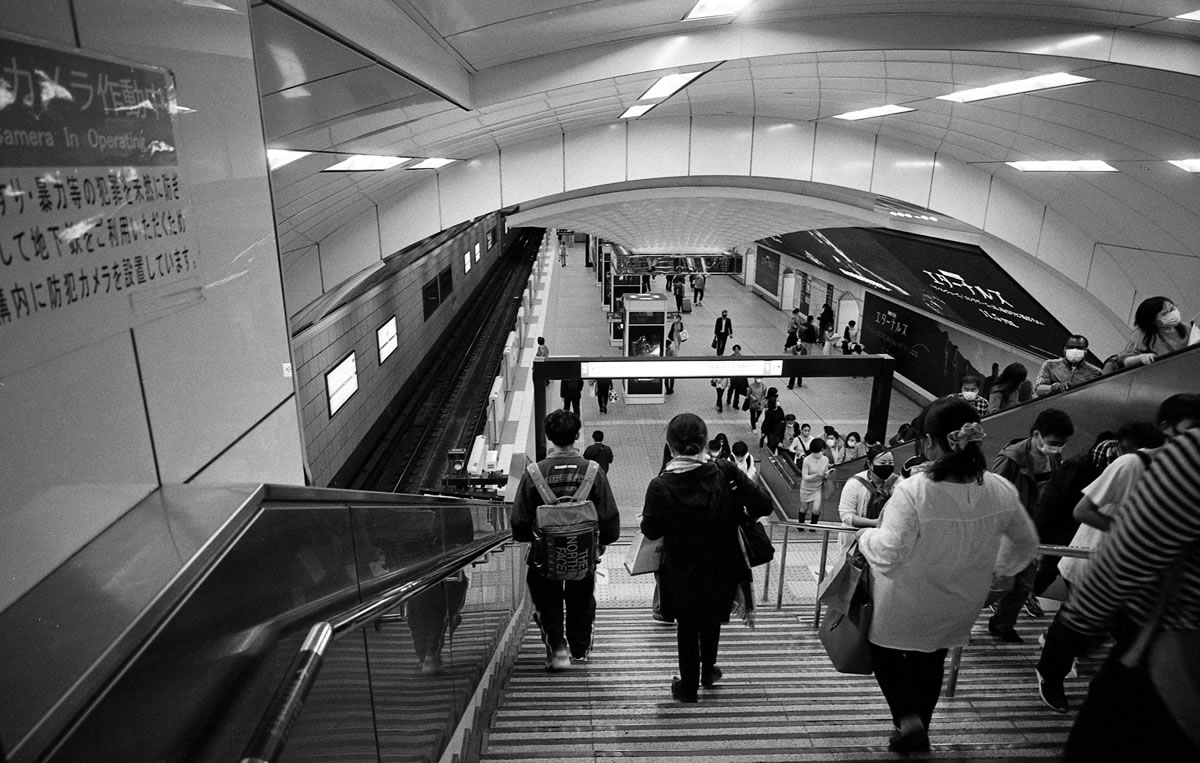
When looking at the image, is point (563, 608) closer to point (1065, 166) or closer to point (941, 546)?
point (941, 546)

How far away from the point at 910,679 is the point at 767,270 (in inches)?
1115

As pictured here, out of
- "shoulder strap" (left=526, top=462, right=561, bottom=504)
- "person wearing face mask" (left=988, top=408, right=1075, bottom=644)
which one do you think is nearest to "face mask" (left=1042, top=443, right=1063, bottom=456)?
"person wearing face mask" (left=988, top=408, right=1075, bottom=644)

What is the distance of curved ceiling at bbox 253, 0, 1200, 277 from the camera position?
3740 mm

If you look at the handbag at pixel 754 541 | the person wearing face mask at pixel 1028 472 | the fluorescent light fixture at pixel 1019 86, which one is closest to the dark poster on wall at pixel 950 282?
the fluorescent light fixture at pixel 1019 86

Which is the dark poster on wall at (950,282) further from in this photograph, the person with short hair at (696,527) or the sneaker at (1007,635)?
the person with short hair at (696,527)

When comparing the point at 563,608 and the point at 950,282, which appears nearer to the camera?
the point at 563,608

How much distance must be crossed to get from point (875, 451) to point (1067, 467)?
2746 mm

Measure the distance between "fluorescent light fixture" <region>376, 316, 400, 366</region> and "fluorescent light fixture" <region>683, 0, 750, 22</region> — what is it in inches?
403

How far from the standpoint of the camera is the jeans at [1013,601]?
12.1ft

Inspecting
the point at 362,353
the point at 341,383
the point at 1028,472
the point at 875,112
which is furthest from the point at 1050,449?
the point at 362,353

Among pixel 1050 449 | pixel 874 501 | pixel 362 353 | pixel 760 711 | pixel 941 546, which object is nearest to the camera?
pixel 941 546

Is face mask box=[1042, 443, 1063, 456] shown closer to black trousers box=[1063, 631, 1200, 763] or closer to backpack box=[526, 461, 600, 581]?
backpack box=[526, 461, 600, 581]

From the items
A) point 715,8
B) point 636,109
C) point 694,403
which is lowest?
point 694,403

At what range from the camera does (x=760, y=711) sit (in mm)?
3180
